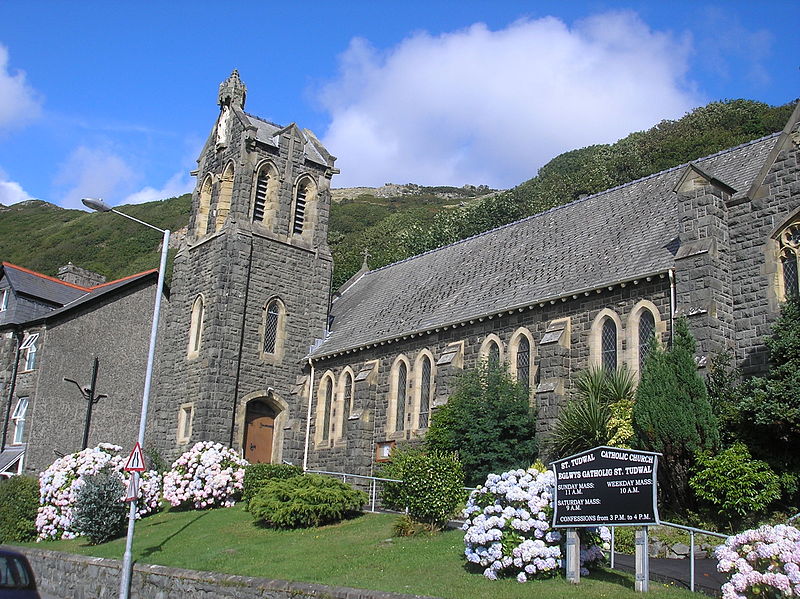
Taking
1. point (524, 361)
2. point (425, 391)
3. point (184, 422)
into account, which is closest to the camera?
point (524, 361)

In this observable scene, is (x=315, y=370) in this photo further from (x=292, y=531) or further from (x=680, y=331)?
(x=680, y=331)

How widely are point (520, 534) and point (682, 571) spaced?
3209 millimetres

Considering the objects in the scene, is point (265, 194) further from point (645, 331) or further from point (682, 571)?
point (682, 571)

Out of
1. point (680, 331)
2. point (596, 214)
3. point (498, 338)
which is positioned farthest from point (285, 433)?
point (680, 331)

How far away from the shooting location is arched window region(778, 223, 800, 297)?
21.0 m

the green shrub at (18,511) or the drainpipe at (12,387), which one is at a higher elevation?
the drainpipe at (12,387)

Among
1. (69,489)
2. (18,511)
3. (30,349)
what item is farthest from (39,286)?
(69,489)

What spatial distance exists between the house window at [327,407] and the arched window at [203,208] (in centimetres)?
877

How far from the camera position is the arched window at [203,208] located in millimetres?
37500

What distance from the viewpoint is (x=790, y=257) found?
69.9 feet

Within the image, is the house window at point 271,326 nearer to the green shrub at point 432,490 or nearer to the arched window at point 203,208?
the arched window at point 203,208

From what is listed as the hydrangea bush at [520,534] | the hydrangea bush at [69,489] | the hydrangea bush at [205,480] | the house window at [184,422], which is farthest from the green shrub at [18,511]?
the hydrangea bush at [520,534]

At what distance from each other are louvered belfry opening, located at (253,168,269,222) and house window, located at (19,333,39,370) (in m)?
10.0

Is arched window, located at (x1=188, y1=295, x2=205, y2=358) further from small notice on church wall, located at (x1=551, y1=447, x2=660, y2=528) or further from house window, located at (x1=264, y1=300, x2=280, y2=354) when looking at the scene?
small notice on church wall, located at (x1=551, y1=447, x2=660, y2=528)
